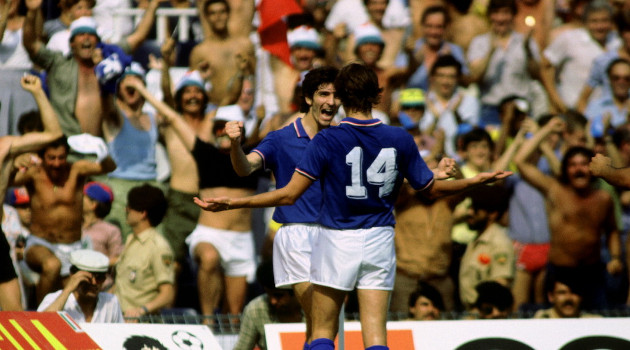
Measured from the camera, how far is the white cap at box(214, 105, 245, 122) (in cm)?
1049

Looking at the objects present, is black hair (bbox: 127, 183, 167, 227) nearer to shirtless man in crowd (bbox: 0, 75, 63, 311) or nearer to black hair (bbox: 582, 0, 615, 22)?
shirtless man in crowd (bbox: 0, 75, 63, 311)

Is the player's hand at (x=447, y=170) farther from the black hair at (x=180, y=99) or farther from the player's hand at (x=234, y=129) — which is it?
the black hair at (x=180, y=99)

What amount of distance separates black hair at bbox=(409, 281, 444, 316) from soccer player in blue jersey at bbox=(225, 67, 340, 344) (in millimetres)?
2546

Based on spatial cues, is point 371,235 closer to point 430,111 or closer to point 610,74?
point 430,111

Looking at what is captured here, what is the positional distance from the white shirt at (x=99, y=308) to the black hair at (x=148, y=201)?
1.57 meters

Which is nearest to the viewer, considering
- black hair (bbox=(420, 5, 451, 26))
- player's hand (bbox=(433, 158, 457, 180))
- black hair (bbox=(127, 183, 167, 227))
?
player's hand (bbox=(433, 158, 457, 180))

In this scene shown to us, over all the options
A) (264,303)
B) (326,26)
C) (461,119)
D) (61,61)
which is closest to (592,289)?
(461,119)

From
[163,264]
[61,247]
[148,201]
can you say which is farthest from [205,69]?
[61,247]

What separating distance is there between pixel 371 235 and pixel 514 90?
6.70 meters

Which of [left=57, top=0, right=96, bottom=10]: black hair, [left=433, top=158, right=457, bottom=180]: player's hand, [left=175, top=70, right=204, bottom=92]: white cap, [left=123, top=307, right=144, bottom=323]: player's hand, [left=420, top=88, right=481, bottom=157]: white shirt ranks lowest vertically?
[left=123, top=307, right=144, bottom=323]: player's hand

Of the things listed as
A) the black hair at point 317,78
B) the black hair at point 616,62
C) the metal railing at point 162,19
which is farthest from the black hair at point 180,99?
the black hair at point 616,62

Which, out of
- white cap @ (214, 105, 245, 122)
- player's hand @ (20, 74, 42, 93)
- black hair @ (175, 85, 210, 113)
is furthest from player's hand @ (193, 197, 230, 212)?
black hair @ (175, 85, 210, 113)

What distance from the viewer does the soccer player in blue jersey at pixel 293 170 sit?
261 inches

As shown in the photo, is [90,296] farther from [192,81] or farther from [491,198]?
[491,198]
